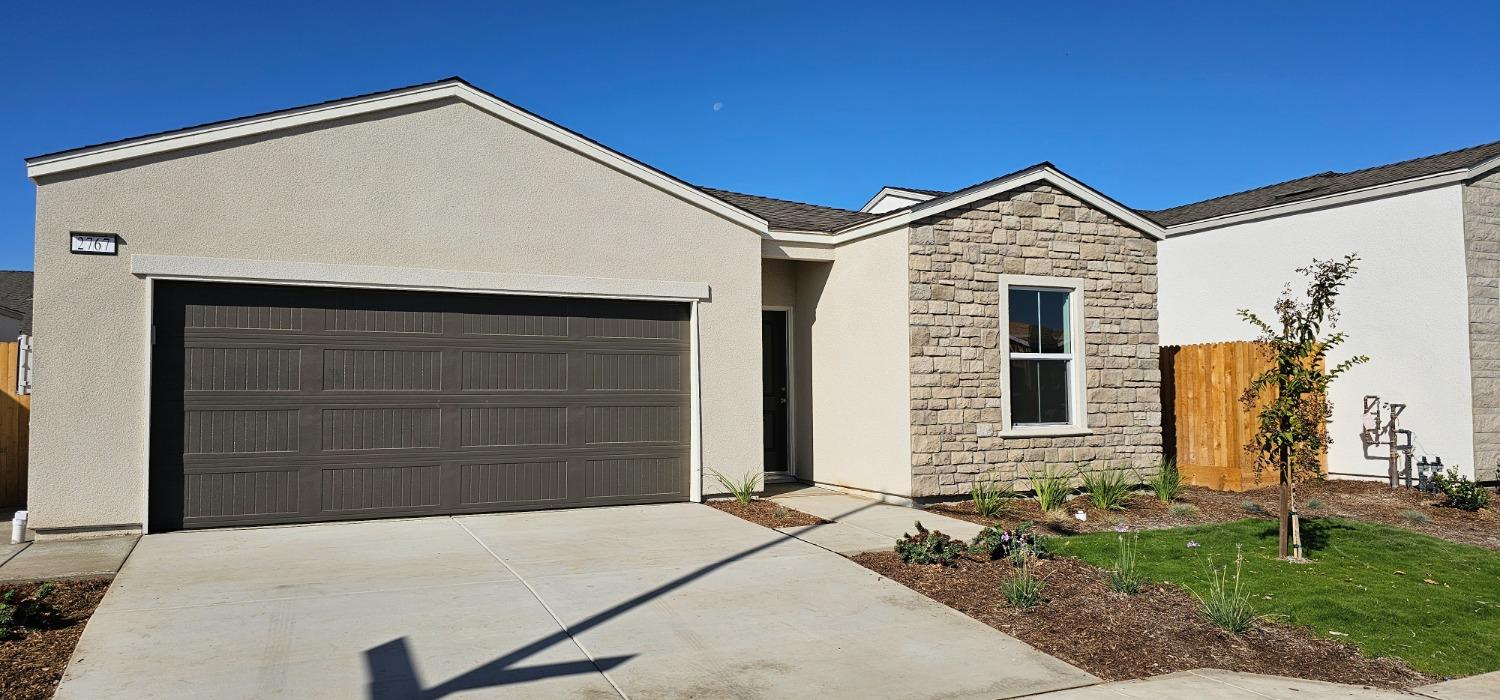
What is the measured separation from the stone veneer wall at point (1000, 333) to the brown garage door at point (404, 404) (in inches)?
113

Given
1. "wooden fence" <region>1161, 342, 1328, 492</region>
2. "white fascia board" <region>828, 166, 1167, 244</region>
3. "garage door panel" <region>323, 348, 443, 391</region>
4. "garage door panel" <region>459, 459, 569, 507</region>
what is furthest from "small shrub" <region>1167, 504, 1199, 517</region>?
"garage door panel" <region>323, 348, 443, 391</region>

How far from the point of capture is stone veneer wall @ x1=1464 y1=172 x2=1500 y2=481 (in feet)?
40.1

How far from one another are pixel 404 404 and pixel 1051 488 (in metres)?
7.05

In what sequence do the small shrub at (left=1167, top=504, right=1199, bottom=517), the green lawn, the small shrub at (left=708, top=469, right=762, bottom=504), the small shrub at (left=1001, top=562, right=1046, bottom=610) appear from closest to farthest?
the green lawn, the small shrub at (left=1001, top=562, right=1046, bottom=610), the small shrub at (left=1167, top=504, right=1199, bottom=517), the small shrub at (left=708, top=469, right=762, bottom=504)

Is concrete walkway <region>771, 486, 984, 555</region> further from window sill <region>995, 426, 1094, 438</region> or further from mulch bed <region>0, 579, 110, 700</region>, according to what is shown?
mulch bed <region>0, 579, 110, 700</region>

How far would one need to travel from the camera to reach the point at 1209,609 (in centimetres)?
647

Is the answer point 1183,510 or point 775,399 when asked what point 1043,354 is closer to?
point 1183,510

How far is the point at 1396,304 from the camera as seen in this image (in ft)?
42.4

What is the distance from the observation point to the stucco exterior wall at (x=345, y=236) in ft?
29.0

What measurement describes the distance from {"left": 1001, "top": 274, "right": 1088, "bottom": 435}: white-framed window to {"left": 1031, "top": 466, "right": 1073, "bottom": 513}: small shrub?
513 millimetres

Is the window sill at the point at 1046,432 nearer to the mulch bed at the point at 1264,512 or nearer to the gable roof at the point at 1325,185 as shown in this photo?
the mulch bed at the point at 1264,512

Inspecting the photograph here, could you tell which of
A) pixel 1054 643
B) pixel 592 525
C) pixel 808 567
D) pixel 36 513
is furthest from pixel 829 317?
pixel 36 513

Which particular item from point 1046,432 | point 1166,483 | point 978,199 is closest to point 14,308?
point 978,199

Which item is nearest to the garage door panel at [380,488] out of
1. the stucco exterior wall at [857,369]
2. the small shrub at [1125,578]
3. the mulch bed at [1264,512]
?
the stucco exterior wall at [857,369]
